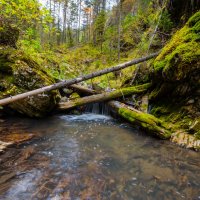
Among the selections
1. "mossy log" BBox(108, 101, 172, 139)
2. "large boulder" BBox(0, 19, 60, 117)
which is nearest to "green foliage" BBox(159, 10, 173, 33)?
"mossy log" BBox(108, 101, 172, 139)

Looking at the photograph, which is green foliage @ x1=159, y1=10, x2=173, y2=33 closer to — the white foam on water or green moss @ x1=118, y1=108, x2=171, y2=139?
the white foam on water

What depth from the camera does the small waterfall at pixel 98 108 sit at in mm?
9977

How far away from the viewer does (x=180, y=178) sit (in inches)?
176

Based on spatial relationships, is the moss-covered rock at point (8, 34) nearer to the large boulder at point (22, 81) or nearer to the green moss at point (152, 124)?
the large boulder at point (22, 81)

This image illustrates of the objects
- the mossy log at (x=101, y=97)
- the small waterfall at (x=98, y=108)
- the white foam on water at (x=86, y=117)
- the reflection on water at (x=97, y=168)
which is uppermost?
the mossy log at (x=101, y=97)

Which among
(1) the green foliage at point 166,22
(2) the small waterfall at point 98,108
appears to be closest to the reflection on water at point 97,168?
(2) the small waterfall at point 98,108

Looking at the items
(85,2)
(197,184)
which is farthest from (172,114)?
(85,2)

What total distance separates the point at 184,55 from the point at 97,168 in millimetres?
4353

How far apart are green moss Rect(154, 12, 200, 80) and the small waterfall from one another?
295cm

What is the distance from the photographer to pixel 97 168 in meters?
4.79

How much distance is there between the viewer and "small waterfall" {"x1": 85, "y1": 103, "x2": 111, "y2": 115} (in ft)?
32.7

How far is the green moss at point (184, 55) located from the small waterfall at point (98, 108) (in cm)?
295

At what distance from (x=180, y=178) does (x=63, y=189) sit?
2299 millimetres

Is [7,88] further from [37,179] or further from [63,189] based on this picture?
[63,189]
